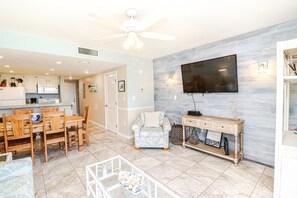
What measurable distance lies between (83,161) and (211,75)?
321 cm

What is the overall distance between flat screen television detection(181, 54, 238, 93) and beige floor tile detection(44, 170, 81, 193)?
9.70 ft

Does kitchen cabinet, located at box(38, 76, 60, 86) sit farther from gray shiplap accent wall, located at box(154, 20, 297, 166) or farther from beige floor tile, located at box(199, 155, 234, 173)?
beige floor tile, located at box(199, 155, 234, 173)

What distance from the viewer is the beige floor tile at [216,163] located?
2525mm

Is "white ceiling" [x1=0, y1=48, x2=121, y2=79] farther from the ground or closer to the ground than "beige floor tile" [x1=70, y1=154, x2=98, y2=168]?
farther from the ground

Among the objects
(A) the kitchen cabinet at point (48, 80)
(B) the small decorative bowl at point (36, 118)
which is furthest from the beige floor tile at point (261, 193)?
(A) the kitchen cabinet at point (48, 80)

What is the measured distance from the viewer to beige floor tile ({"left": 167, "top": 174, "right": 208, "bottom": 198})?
1.93 metres

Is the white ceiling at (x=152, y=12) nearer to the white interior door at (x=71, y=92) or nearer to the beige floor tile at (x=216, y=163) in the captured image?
the beige floor tile at (x=216, y=163)

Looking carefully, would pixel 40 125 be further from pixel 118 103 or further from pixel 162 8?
pixel 162 8

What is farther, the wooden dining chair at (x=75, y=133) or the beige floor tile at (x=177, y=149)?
the wooden dining chair at (x=75, y=133)

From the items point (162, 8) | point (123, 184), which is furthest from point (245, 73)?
point (123, 184)

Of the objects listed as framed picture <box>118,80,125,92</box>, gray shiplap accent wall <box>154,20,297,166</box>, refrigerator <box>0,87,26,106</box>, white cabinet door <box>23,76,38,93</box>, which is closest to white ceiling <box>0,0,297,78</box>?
gray shiplap accent wall <box>154,20,297,166</box>

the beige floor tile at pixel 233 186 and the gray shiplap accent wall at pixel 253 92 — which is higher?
the gray shiplap accent wall at pixel 253 92

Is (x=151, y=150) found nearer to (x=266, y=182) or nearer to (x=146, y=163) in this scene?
(x=146, y=163)

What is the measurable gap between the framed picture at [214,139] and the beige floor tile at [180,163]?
0.74 m
